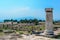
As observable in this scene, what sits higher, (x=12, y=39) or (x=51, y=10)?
(x=51, y=10)

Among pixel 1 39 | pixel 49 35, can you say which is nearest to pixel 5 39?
pixel 1 39

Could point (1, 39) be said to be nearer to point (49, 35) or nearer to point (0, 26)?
point (49, 35)

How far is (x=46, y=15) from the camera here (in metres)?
18.0

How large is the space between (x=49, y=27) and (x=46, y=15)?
1067 millimetres

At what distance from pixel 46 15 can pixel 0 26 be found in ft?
39.0

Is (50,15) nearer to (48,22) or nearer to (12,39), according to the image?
(48,22)

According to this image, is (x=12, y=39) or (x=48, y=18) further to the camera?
(x=48, y=18)

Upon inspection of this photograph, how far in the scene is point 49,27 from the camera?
18.0 metres

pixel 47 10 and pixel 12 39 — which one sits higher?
pixel 47 10

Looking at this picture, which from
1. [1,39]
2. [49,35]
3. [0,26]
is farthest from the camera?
[0,26]

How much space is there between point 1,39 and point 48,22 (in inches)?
195

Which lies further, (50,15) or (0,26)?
(0,26)

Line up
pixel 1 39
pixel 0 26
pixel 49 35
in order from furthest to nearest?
1. pixel 0 26
2. pixel 49 35
3. pixel 1 39

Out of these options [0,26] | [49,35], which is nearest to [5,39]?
[49,35]
